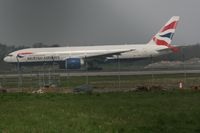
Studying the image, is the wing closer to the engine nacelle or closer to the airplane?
the airplane

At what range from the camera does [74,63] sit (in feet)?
208

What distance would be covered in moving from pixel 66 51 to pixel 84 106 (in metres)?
50.2

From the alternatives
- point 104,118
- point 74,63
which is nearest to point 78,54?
point 74,63

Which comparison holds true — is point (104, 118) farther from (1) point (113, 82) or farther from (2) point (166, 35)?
(2) point (166, 35)

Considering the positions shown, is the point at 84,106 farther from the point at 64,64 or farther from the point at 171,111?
the point at 64,64

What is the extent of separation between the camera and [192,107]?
17141 millimetres

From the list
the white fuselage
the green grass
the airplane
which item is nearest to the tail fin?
the airplane

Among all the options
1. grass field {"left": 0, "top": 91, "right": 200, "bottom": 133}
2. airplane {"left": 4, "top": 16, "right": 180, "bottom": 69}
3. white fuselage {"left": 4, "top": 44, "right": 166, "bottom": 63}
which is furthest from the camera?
white fuselage {"left": 4, "top": 44, "right": 166, "bottom": 63}

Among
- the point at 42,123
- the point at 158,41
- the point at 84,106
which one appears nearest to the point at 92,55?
the point at 158,41

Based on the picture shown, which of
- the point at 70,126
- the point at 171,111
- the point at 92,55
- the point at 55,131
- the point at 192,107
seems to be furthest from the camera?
the point at 92,55

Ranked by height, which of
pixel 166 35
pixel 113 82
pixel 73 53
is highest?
pixel 166 35

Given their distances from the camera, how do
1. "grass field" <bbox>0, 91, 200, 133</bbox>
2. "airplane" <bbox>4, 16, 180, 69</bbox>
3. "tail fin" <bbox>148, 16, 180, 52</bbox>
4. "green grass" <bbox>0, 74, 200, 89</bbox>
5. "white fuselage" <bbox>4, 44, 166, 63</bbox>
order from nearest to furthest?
"grass field" <bbox>0, 91, 200, 133</bbox>
"green grass" <bbox>0, 74, 200, 89</bbox>
"airplane" <bbox>4, 16, 180, 69</bbox>
"white fuselage" <bbox>4, 44, 166, 63</bbox>
"tail fin" <bbox>148, 16, 180, 52</bbox>

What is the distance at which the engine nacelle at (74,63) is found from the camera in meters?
63.2

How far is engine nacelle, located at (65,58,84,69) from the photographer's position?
207ft
